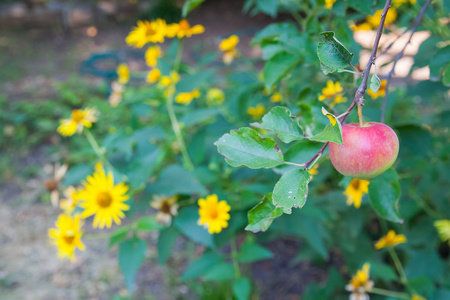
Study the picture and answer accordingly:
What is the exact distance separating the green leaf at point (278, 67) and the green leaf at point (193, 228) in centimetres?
35

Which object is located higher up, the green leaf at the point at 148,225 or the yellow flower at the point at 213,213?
the yellow flower at the point at 213,213

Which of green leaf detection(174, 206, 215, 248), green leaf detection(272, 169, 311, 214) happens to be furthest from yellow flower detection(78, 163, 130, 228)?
green leaf detection(272, 169, 311, 214)

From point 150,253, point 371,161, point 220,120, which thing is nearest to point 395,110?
point 220,120

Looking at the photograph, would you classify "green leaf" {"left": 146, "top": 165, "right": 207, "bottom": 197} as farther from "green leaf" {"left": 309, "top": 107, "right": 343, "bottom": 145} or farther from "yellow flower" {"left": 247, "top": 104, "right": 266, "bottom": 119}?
"green leaf" {"left": 309, "top": 107, "right": 343, "bottom": 145}

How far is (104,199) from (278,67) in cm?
41

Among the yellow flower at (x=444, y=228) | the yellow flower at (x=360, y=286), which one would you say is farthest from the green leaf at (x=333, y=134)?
the yellow flower at (x=444, y=228)

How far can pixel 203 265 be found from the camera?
92cm

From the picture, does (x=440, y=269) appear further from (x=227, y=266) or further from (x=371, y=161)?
(x=371, y=161)

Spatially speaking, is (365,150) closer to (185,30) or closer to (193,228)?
(193,228)

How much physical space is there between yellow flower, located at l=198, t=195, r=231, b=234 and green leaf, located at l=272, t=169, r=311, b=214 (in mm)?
408

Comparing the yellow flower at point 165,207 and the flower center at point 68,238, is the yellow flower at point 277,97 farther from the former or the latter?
the flower center at point 68,238

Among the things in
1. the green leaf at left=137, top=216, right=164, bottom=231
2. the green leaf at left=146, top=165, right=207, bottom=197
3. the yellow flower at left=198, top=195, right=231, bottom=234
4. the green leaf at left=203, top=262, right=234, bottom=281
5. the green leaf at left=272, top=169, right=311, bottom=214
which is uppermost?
the green leaf at left=272, top=169, right=311, bottom=214

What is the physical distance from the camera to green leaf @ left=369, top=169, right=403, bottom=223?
520mm

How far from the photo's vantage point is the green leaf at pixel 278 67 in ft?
1.96
